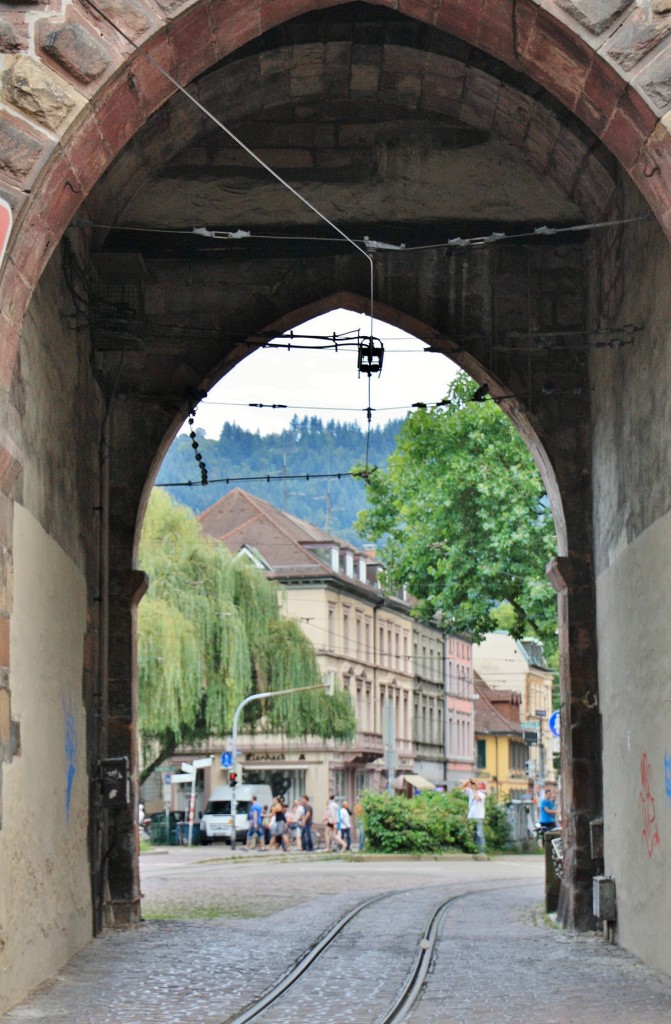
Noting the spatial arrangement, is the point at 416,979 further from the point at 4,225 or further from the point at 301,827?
the point at 301,827

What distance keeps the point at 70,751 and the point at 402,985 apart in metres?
3.35

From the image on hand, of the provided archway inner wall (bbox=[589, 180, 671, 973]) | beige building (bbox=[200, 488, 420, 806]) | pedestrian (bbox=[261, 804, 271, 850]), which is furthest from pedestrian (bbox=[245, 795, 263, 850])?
archway inner wall (bbox=[589, 180, 671, 973])

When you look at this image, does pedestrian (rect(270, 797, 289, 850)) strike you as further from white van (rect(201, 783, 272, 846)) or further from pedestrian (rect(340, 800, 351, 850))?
white van (rect(201, 783, 272, 846))

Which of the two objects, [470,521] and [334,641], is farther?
[334,641]

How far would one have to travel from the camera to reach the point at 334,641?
6175cm

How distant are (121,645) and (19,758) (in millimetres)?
5505

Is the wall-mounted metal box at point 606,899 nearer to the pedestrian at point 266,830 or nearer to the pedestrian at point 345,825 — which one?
the pedestrian at point 345,825

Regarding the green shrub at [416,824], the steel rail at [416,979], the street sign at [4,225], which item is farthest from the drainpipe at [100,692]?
the green shrub at [416,824]

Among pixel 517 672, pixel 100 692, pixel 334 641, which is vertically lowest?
pixel 100 692

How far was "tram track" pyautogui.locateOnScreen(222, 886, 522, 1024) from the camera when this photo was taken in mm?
8527

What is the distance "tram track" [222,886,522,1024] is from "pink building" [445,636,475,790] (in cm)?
5971

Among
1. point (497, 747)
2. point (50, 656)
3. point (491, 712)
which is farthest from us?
point (491, 712)

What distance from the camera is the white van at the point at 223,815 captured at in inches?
1722

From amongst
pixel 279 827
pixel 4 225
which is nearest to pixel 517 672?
pixel 279 827
